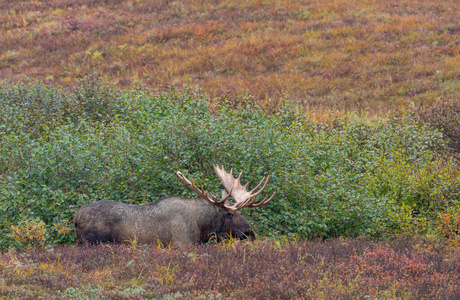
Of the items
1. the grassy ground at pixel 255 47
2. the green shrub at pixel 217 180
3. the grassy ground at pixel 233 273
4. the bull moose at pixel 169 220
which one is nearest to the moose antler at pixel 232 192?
the bull moose at pixel 169 220

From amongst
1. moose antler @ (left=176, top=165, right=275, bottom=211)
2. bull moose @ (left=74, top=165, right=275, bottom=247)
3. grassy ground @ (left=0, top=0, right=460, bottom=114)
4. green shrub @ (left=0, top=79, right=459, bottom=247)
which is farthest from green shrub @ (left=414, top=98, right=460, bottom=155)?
bull moose @ (left=74, top=165, right=275, bottom=247)

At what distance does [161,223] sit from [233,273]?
2.27 metres

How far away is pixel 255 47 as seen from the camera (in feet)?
87.0

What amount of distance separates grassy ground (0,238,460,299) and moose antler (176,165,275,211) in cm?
90

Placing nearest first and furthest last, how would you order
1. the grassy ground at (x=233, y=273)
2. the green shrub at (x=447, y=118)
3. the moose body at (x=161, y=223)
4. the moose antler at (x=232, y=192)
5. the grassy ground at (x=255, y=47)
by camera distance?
the grassy ground at (x=233, y=273)
the moose body at (x=161, y=223)
the moose antler at (x=232, y=192)
the green shrub at (x=447, y=118)
the grassy ground at (x=255, y=47)

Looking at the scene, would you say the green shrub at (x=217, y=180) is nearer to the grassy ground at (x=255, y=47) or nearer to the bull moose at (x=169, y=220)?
the bull moose at (x=169, y=220)

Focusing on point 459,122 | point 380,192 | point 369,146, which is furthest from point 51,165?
point 459,122

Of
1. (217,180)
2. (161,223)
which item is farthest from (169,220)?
(217,180)

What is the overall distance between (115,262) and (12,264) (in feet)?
3.81

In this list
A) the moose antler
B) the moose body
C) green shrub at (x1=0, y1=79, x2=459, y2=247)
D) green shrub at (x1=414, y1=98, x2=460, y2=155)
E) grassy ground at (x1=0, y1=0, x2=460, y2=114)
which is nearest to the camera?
the moose body

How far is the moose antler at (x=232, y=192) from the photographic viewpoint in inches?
292

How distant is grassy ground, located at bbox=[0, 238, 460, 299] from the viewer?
4.92 m

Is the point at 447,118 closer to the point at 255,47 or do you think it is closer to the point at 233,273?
the point at 233,273

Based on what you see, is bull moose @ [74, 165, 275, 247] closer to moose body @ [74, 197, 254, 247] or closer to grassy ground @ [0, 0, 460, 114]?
moose body @ [74, 197, 254, 247]
